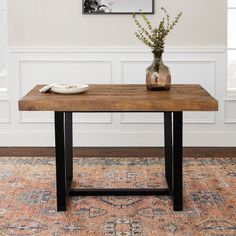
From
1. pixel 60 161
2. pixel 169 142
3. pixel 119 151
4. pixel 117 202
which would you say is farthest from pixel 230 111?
pixel 60 161

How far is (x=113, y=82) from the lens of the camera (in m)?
5.37

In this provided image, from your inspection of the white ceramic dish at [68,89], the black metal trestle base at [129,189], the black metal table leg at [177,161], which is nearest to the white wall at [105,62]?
the black metal trestle base at [129,189]

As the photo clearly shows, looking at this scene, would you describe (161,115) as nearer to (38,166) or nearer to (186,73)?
(186,73)

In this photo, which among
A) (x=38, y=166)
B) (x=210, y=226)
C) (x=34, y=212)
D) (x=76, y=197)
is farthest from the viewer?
(x=38, y=166)

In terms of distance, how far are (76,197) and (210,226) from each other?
3.19 ft

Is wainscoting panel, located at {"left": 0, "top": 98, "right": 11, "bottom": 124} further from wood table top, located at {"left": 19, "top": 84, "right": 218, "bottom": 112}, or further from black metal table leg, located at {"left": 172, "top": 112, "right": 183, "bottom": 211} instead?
black metal table leg, located at {"left": 172, "top": 112, "right": 183, "bottom": 211}

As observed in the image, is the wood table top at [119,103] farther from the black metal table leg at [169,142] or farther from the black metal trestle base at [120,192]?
the black metal trestle base at [120,192]

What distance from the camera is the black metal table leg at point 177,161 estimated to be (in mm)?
3410

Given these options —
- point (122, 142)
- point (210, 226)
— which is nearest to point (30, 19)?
point (122, 142)

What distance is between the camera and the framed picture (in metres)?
5.23

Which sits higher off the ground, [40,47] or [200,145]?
[40,47]

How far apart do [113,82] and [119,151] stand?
2.13ft

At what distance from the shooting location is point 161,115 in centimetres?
536

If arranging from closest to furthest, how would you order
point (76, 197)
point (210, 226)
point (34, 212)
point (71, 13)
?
point (210, 226), point (34, 212), point (76, 197), point (71, 13)
